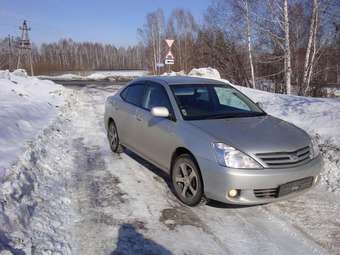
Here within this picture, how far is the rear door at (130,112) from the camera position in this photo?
6335mm

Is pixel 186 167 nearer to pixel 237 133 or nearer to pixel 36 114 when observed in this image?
pixel 237 133

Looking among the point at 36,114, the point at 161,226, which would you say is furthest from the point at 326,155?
the point at 36,114

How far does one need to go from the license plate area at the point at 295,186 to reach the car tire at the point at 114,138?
3678mm

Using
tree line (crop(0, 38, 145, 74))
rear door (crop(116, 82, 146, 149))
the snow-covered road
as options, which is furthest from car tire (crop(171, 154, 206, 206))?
tree line (crop(0, 38, 145, 74))

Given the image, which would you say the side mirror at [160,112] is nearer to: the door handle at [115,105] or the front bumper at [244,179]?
the front bumper at [244,179]

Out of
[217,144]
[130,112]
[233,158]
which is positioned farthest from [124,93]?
[233,158]

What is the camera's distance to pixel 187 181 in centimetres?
480

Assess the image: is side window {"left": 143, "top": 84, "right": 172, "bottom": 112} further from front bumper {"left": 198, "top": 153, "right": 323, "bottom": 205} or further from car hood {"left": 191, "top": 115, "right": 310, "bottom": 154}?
front bumper {"left": 198, "top": 153, "right": 323, "bottom": 205}

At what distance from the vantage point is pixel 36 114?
11.0m

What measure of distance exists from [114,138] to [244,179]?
375 centimetres

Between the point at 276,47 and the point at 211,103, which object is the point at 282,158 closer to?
the point at 211,103

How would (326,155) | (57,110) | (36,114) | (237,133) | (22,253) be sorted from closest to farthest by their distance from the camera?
1. (22,253)
2. (237,133)
3. (326,155)
4. (36,114)
5. (57,110)

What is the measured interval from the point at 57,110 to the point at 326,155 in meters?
9.16

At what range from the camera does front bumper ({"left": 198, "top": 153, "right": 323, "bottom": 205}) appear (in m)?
4.17
